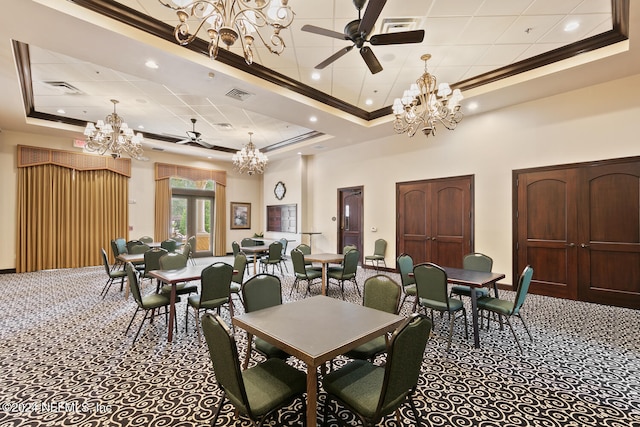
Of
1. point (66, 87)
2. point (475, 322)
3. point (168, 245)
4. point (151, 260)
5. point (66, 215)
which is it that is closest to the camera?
point (475, 322)

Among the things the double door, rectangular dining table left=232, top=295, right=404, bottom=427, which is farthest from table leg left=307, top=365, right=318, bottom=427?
the double door

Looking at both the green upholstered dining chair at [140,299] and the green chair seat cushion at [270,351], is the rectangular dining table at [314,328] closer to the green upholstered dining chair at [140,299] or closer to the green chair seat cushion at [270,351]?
the green chair seat cushion at [270,351]

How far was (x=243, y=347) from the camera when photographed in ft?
10.9

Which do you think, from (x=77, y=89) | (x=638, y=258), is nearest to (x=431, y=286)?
(x=638, y=258)

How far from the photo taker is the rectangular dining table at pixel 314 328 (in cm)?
166

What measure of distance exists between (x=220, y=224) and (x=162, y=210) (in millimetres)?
2094

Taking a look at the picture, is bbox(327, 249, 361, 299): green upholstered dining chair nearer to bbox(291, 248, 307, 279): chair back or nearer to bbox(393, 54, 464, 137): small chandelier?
bbox(291, 248, 307, 279): chair back

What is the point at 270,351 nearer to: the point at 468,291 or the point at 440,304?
the point at 440,304

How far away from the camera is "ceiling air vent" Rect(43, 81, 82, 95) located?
5324mm

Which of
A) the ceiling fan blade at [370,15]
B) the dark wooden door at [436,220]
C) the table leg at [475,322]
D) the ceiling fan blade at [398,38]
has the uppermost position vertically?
the ceiling fan blade at [398,38]

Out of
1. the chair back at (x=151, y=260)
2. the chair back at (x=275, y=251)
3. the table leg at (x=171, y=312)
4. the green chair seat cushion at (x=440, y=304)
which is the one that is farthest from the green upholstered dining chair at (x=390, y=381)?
the chair back at (x=275, y=251)

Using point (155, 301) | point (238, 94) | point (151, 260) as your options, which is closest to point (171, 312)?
point (155, 301)

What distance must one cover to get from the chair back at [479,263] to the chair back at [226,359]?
3998 mm

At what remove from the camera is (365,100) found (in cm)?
630
